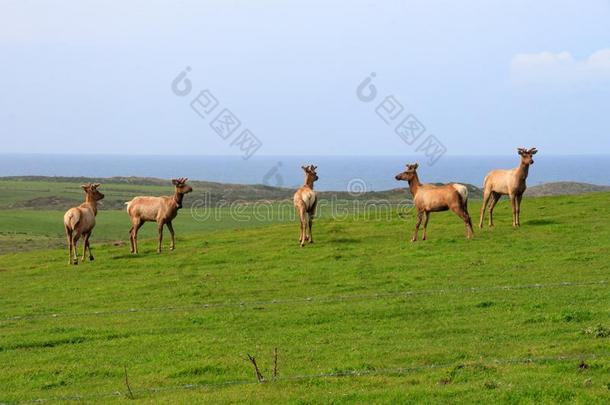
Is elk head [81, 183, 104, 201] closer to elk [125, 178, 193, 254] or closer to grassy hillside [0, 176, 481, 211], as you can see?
elk [125, 178, 193, 254]

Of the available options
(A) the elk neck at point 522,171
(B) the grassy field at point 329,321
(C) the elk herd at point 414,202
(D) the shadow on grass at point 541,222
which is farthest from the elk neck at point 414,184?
(D) the shadow on grass at point 541,222

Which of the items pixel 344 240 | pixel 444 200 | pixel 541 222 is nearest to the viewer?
pixel 444 200

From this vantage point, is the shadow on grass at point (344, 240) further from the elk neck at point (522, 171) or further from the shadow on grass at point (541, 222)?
the shadow on grass at point (541, 222)

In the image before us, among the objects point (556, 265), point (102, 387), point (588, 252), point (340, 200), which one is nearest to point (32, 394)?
point (102, 387)

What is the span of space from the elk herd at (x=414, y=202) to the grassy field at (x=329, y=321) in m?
0.93

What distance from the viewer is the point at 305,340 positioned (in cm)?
1480

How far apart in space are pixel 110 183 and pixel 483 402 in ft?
335

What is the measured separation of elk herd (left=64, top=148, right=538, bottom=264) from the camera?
1016 inches

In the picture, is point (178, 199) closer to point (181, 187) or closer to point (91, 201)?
point (181, 187)

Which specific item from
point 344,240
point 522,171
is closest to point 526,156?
point 522,171

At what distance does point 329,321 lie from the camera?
53.1 feet

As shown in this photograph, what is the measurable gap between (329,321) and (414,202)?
1057cm

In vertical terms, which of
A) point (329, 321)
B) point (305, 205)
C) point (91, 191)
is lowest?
point (329, 321)

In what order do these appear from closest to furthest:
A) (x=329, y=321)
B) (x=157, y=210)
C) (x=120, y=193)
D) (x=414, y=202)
Result: (x=329, y=321) → (x=414, y=202) → (x=157, y=210) → (x=120, y=193)
